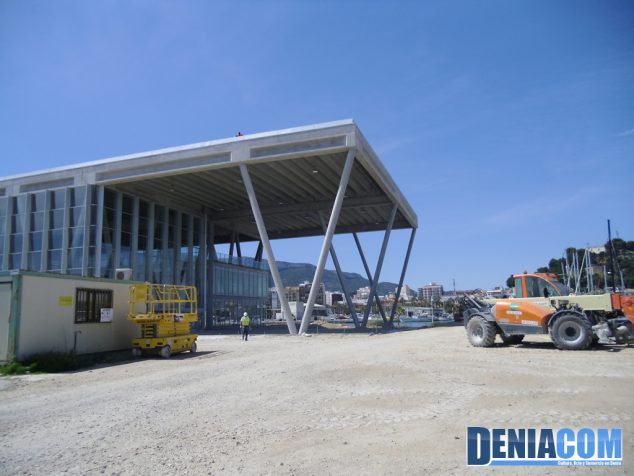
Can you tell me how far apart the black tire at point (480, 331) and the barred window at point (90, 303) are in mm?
13807

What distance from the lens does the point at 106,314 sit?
1809cm

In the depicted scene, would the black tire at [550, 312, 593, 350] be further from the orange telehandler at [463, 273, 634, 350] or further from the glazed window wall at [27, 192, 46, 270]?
the glazed window wall at [27, 192, 46, 270]

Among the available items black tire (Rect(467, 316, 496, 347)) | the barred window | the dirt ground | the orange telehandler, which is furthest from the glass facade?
the orange telehandler

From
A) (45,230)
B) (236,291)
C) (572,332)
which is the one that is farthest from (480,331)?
(236,291)

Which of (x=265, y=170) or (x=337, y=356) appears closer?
(x=337, y=356)

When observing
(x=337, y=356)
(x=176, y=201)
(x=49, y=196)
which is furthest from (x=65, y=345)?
(x=176, y=201)

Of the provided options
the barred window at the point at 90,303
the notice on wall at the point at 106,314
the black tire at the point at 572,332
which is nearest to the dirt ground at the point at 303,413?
the black tire at the point at 572,332

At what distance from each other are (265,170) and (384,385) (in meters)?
25.8

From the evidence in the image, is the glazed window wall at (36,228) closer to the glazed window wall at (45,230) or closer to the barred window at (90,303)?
the glazed window wall at (45,230)

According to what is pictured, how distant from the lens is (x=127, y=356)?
59.3 ft

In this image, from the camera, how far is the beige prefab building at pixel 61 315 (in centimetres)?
1468

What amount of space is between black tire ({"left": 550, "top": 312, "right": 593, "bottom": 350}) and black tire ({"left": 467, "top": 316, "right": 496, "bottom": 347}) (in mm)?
2049

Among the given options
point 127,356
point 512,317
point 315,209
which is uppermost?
point 315,209

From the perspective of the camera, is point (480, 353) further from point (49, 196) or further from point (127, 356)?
point (49, 196)
